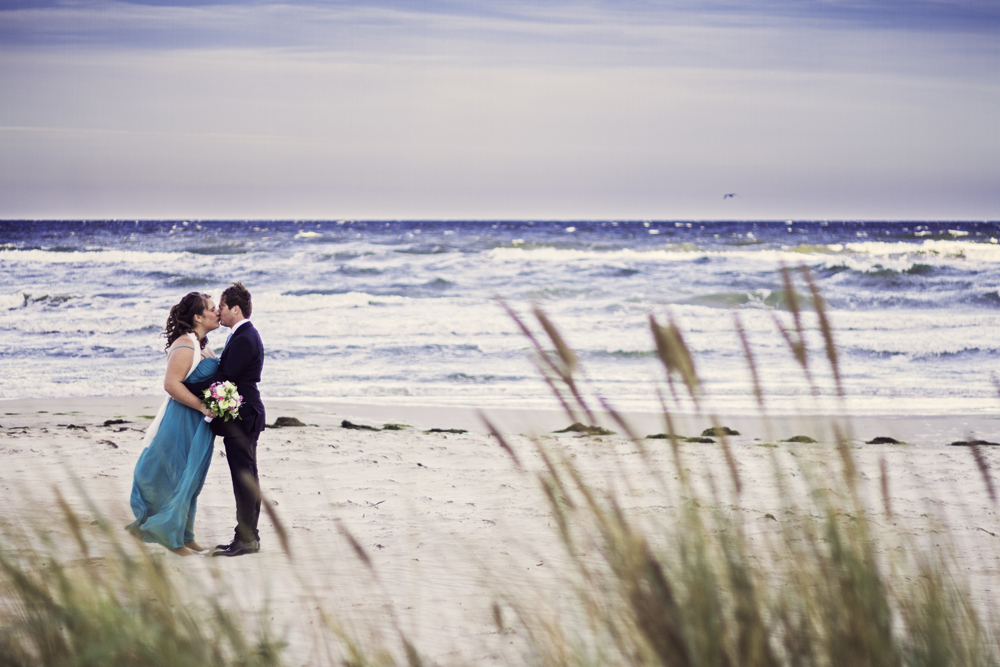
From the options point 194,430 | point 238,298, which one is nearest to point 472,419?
point 194,430

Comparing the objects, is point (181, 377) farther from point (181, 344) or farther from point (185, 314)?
point (185, 314)

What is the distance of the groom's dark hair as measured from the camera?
4820 mm

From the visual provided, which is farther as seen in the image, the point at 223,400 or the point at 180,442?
the point at 180,442

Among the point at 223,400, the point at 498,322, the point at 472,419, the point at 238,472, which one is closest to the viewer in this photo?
the point at 223,400

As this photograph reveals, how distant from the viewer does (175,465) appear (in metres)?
A: 4.98

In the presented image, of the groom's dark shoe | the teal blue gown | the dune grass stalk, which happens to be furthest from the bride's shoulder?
the dune grass stalk

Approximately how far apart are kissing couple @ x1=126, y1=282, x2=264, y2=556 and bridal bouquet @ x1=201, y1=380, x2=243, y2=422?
2.3 inches

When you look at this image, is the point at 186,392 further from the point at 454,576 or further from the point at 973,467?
the point at 973,467

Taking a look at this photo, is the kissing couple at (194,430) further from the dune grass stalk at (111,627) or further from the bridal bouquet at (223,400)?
the dune grass stalk at (111,627)

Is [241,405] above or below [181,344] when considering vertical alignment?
below

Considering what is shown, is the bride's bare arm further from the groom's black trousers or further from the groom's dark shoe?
the groom's dark shoe

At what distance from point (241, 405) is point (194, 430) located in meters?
0.38

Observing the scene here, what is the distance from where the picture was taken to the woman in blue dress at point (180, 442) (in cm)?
480

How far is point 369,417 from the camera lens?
9.83 m
